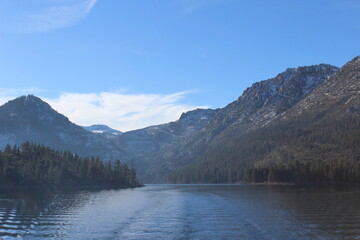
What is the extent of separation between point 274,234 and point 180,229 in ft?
51.3

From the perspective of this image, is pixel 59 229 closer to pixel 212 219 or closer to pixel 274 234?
pixel 212 219

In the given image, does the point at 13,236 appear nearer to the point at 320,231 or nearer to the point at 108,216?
the point at 108,216

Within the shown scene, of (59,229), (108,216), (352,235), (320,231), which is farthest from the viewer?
(108,216)

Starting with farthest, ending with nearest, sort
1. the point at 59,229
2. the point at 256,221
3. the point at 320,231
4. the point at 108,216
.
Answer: the point at 108,216 → the point at 256,221 → the point at 59,229 → the point at 320,231

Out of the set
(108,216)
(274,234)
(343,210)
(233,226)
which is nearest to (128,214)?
(108,216)

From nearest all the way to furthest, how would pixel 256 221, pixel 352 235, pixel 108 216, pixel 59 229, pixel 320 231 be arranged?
pixel 352 235 < pixel 320 231 < pixel 59 229 < pixel 256 221 < pixel 108 216

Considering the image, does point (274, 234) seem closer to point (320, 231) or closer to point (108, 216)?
point (320, 231)

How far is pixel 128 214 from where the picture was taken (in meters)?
89.6

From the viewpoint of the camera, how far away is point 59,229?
65.9 meters

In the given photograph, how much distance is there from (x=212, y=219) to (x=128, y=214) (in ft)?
68.8

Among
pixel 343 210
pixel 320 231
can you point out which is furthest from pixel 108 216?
pixel 343 210

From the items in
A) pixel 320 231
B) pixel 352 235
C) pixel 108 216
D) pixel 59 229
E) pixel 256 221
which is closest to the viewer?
pixel 352 235

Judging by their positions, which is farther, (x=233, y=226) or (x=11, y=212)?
(x=11, y=212)

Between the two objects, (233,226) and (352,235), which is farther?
(233,226)
